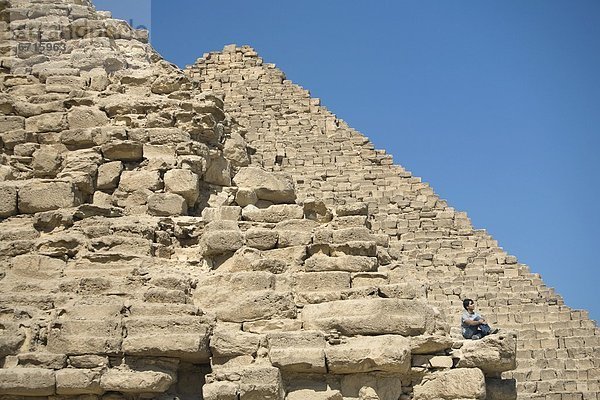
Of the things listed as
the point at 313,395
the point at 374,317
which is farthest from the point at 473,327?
the point at 313,395

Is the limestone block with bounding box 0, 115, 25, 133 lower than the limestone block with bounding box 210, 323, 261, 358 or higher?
higher

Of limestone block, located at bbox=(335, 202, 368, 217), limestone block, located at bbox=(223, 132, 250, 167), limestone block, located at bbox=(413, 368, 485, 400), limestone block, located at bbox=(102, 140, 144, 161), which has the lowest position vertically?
limestone block, located at bbox=(413, 368, 485, 400)

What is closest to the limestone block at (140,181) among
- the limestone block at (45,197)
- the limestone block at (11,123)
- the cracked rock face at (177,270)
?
the cracked rock face at (177,270)

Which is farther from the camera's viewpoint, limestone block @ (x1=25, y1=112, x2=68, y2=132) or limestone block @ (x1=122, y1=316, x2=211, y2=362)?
limestone block @ (x1=25, y1=112, x2=68, y2=132)

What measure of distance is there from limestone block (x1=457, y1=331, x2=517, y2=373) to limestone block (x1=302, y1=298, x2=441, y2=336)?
0.36m

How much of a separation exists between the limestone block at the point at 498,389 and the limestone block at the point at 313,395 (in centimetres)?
133

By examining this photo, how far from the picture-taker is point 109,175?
1050 centimetres

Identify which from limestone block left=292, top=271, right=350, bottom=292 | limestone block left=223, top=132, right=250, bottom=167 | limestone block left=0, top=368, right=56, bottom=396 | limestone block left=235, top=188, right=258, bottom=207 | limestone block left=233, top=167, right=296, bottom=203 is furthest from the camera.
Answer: limestone block left=223, top=132, right=250, bottom=167

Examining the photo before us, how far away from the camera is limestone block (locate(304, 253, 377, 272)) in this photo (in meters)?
9.31

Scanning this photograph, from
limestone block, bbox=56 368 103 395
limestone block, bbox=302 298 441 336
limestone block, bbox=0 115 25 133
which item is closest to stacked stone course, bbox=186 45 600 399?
limestone block, bbox=0 115 25 133

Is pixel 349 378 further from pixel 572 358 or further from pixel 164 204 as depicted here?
pixel 572 358

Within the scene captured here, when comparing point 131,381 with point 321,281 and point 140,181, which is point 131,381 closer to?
point 321,281

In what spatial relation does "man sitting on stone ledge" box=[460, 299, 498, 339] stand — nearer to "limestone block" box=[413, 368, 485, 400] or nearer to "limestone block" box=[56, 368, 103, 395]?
"limestone block" box=[413, 368, 485, 400]

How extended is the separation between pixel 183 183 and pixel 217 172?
2.20 feet
